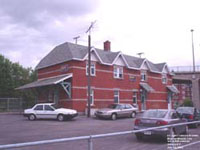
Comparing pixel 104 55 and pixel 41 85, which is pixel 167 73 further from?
pixel 41 85

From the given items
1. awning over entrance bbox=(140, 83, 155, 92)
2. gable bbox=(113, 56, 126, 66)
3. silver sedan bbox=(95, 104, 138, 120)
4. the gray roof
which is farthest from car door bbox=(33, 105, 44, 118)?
awning over entrance bbox=(140, 83, 155, 92)

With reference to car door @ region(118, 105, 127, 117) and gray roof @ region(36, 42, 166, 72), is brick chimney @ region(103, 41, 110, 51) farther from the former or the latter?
car door @ region(118, 105, 127, 117)

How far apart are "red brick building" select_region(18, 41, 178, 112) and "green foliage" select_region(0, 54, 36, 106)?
1439cm

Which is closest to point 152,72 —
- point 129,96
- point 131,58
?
point 131,58

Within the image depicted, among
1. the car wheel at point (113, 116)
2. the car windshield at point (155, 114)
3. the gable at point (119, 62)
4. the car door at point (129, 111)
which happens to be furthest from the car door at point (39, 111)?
the car windshield at point (155, 114)

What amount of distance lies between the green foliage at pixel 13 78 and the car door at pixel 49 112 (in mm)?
23288

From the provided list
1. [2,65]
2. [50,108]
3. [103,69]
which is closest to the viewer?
[50,108]

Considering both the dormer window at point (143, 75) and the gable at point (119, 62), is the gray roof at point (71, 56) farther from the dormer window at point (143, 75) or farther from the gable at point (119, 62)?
the dormer window at point (143, 75)

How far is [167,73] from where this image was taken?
44.8 meters

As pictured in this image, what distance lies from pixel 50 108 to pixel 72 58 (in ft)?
24.4

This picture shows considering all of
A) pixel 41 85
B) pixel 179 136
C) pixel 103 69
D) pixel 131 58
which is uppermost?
pixel 131 58

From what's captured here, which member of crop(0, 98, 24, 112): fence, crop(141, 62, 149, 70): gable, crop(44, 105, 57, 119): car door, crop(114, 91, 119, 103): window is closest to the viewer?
crop(44, 105, 57, 119): car door

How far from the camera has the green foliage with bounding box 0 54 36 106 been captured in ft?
160

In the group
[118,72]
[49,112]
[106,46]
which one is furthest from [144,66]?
[49,112]
